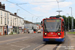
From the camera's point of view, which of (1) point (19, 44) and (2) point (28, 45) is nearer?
(2) point (28, 45)

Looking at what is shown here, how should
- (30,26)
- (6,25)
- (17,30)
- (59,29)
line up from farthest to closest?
(30,26) < (17,30) < (6,25) < (59,29)

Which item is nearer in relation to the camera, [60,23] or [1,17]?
[60,23]

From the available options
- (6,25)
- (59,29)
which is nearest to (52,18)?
(59,29)

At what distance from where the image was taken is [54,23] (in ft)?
57.6

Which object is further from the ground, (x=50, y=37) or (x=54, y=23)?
(x=54, y=23)

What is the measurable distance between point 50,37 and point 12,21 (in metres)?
50.4

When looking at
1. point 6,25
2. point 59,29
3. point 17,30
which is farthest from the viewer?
point 17,30

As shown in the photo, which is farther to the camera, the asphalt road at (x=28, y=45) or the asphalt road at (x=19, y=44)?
the asphalt road at (x=19, y=44)

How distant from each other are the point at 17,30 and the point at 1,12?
18.6m

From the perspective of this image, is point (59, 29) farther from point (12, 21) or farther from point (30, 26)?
point (30, 26)

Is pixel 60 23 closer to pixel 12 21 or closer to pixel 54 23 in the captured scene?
pixel 54 23

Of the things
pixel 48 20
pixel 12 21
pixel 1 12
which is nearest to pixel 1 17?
pixel 1 12

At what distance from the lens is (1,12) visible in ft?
180

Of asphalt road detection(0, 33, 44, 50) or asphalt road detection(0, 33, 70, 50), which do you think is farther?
asphalt road detection(0, 33, 44, 50)
